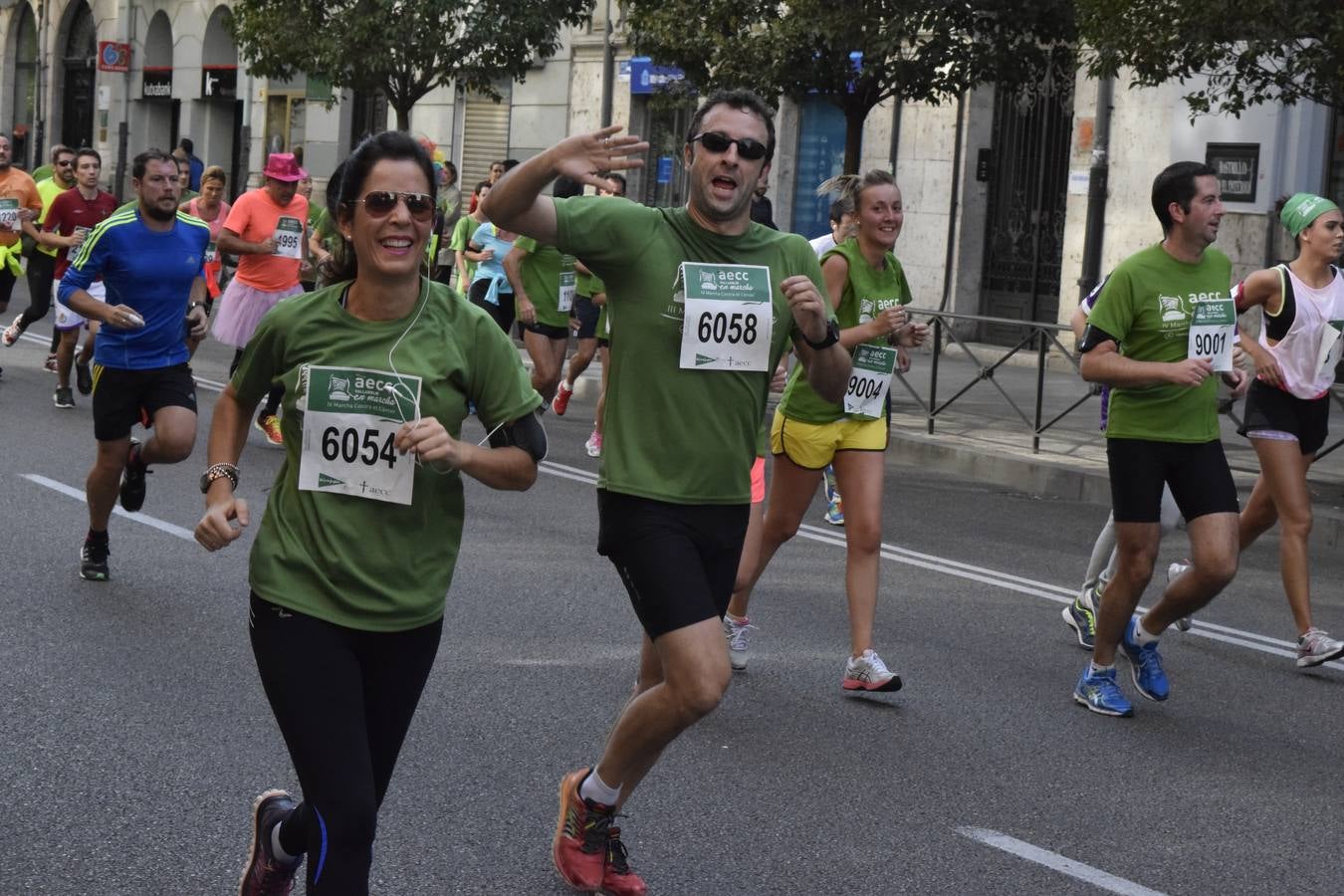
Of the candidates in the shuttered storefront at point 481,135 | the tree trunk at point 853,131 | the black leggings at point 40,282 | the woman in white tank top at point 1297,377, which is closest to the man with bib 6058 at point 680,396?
the woman in white tank top at point 1297,377

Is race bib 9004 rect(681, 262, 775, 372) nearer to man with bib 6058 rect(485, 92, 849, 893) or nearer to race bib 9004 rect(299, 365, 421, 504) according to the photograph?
man with bib 6058 rect(485, 92, 849, 893)

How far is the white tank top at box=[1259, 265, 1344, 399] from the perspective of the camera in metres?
7.73

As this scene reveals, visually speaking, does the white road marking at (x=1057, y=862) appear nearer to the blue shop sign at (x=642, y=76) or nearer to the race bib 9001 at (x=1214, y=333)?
the race bib 9001 at (x=1214, y=333)

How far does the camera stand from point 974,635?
8102 mm

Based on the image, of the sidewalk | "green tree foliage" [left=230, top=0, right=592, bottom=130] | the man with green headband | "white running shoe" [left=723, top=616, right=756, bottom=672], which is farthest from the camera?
"green tree foliage" [left=230, top=0, right=592, bottom=130]

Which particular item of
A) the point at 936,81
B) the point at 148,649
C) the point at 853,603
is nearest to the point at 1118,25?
the point at 936,81

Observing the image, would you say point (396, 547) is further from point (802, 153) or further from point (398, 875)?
point (802, 153)

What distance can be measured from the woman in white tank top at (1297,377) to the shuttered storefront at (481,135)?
2391 centimetres

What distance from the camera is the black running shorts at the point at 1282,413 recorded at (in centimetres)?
772

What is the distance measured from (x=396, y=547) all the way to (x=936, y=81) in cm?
1409

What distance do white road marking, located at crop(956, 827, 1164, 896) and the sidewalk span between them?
6.54 metres

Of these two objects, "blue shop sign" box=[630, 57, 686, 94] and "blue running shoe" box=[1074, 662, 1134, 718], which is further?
"blue shop sign" box=[630, 57, 686, 94]

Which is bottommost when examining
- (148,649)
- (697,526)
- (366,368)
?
(148,649)

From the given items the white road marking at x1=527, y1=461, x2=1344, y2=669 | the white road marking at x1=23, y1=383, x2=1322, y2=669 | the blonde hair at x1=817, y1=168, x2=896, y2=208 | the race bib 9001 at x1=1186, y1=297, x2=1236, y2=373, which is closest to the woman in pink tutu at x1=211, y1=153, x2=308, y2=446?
the white road marking at x1=23, y1=383, x2=1322, y2=669
